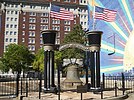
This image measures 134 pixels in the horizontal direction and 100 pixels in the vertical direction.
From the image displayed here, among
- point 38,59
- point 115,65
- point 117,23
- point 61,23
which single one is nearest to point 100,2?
point 117,23

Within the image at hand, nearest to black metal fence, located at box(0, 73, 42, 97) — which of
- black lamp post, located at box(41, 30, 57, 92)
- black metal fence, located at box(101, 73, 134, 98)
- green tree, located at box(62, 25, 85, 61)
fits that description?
black lamp post, located at box(41, 30, 57, 92)

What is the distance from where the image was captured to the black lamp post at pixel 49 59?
2320 centimetres

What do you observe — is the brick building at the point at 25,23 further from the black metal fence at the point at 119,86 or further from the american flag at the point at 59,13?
the american flag at the point at 59,13

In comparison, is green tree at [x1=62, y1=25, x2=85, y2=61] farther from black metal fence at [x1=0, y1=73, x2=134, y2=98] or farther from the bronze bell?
the bronze bell

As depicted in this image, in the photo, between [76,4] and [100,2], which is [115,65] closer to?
[100,2]

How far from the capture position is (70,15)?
25750 millimetres

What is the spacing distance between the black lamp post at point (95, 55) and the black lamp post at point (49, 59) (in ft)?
10.3

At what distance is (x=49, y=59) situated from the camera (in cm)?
2355

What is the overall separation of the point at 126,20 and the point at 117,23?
2.14 meters

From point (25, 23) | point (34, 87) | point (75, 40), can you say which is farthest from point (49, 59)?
point (25, 23)

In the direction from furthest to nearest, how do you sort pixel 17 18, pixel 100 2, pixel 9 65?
1. pixel 17 18
2. pixel 9 65
3. pixel 100 2

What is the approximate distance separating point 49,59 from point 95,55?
3.89 metres

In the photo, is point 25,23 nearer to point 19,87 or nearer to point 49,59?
point 19,87

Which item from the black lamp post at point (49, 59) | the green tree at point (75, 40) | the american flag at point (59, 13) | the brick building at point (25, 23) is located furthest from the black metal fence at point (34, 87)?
the brick building at point (25, 23)
